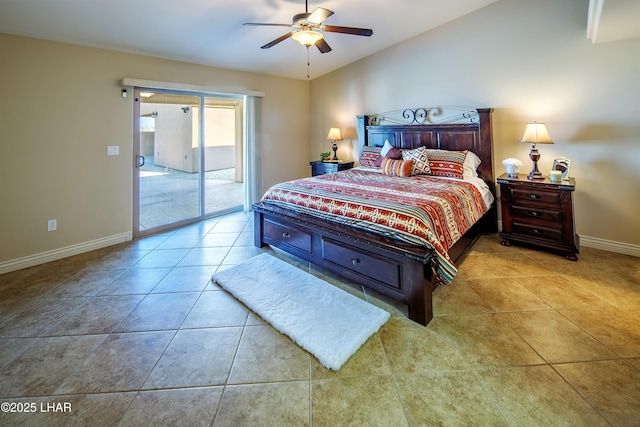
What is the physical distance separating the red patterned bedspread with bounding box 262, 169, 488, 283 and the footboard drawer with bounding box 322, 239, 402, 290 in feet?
0.74

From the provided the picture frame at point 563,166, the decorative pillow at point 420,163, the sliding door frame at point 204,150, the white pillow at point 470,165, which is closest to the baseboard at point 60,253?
the sliding door frame at point 204,150

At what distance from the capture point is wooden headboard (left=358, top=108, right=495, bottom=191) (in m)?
3.96

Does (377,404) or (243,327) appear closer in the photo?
(377,404)

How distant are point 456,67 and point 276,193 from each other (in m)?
3.28

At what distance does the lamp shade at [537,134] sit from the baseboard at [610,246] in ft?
4.31

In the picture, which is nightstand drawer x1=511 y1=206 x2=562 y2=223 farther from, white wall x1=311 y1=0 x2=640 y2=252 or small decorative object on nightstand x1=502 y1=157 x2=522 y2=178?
white wall x1=311 y1=0 x2=640 y2=252

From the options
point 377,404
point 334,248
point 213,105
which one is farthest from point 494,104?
point 213,105

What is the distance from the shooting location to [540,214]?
3.31m

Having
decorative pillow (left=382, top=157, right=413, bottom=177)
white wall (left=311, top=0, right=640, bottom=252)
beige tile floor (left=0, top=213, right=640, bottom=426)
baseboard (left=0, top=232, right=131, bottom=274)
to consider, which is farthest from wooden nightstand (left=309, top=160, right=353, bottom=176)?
baseboard (left=0, top=232, right=131, bottom=274)

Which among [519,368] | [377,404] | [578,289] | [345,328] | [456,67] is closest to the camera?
[377,404]

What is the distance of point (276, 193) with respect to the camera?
11.1ft

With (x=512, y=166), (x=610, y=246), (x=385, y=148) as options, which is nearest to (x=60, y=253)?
(x=385, y=148)

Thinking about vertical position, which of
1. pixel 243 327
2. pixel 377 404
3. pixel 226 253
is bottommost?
pixel 377 404

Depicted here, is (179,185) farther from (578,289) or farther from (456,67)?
(578,289)
